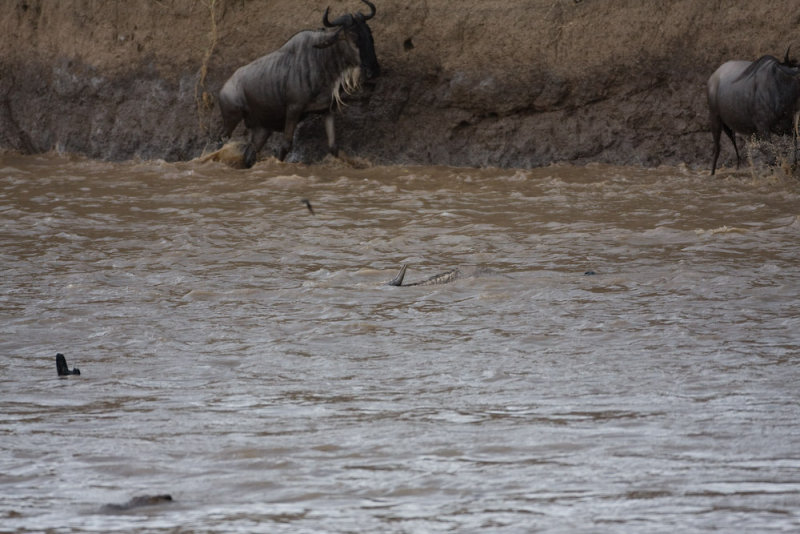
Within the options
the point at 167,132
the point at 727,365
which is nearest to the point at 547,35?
the point at 167,132

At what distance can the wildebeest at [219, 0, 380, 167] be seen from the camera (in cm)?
1102

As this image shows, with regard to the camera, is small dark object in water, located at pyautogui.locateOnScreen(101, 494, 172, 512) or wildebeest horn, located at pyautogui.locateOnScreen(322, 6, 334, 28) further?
wildebeest horn, located at pyautogui.locateOnScreen(322, 6, 334, 28)

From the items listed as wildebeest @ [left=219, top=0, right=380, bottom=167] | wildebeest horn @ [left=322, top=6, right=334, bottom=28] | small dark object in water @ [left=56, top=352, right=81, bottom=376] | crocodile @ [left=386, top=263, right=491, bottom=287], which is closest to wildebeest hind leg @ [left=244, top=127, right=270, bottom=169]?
wildebeest @ [left=219, top=0, right=380, bottom=167]

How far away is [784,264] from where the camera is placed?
655cm

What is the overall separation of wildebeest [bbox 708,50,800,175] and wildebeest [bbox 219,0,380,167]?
314 centimetres

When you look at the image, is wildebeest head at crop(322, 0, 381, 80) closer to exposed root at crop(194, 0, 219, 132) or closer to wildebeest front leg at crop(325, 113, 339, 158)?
wildebeest front leg at crop(325, 113, 339, 158)

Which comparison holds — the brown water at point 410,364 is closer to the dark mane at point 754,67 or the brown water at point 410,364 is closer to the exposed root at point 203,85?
the dark mane at point 754,67

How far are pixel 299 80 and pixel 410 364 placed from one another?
702 cm

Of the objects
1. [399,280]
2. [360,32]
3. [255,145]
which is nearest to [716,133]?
[360,32]

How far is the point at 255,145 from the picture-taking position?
1180 cm

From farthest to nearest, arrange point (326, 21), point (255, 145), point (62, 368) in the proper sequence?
point (255, 145) → point (326, 21) → point (62, 368)

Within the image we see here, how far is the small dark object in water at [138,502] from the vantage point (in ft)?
9.84

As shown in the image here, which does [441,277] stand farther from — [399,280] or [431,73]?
[431,73]

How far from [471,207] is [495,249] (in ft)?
5.64
